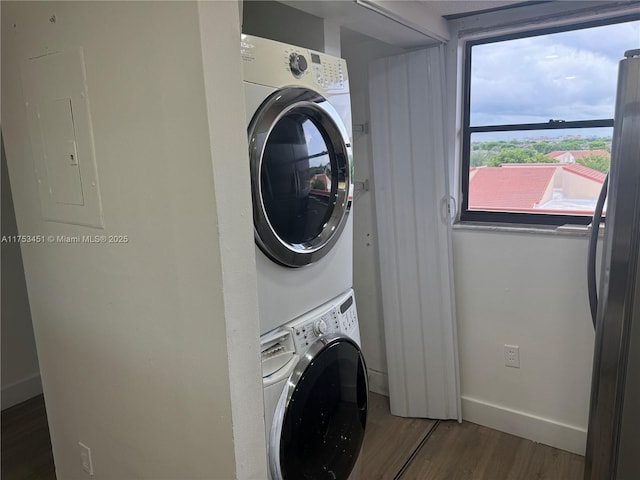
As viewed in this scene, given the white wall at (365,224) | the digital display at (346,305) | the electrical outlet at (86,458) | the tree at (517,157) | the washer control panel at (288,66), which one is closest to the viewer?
the washer control panel at (288,66)

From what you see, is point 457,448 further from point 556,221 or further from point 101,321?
point 101,321

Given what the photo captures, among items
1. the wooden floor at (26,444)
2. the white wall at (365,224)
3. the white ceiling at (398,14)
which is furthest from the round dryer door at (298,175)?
the wooden floor at (26,444)

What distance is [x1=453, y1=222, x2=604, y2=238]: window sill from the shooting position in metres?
2.10

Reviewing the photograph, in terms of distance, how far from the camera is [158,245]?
3.83 feet

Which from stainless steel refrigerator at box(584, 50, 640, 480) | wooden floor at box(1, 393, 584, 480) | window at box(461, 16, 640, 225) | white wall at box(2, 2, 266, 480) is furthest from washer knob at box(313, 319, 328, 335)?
window at box(461, 16, 640, 225)

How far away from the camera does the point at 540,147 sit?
226 centimetres

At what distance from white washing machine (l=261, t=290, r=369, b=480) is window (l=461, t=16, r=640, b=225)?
1051mm

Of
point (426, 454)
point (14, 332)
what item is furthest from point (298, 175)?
point (14, 332)

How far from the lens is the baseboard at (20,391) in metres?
2.73

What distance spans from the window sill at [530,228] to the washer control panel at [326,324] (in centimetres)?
86

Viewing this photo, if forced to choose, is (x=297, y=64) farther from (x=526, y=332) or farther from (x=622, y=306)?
(x=526, y=332)

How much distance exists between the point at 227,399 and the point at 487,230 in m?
1.65

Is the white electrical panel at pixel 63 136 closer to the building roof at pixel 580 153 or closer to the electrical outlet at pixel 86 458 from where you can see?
the electrical outlet at pixel 86 458

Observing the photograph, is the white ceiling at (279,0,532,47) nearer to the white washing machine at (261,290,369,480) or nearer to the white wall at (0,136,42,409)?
the white washing machine at (261,290,369,480)
